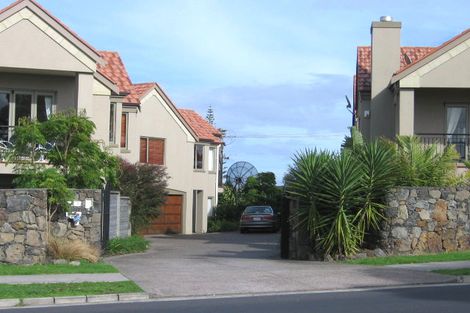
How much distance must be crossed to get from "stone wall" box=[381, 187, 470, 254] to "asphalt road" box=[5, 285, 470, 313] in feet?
19.7

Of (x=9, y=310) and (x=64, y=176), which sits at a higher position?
(x=64, y=176)

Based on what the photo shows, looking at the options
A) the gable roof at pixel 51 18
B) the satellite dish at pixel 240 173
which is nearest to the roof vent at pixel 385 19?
the gable roof at pixel 51 18

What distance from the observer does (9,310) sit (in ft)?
36.7

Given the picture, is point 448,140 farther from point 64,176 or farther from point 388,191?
point 64,176

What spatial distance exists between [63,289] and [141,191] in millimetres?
17120

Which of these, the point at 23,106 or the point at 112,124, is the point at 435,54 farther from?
the point at 23,106

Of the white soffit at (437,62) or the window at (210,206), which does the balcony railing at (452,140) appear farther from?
the window at (210,206)

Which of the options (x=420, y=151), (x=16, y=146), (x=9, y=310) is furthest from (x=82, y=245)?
(x=420, y=151)

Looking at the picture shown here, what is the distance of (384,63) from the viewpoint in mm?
26328

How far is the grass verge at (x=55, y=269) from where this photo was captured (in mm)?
15430

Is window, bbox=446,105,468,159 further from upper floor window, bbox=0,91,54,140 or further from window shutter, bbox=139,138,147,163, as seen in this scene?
window shutter, bbox=139,138,147,163

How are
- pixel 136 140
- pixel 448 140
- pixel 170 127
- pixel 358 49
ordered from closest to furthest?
1. pixel 448 140
2. pixel 358 49
3. pixel 136 140
4. pixel 170 127

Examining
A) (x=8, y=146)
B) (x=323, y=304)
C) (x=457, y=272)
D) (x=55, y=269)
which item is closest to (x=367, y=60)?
(x=8, y=146)

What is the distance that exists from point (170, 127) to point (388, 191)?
73.8 feet
